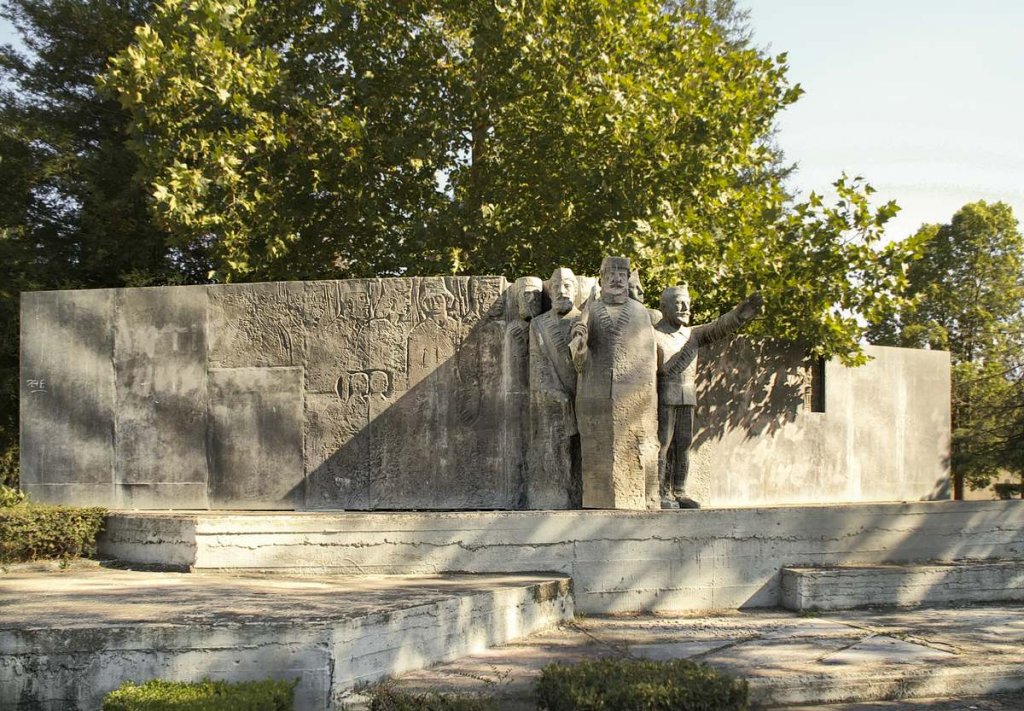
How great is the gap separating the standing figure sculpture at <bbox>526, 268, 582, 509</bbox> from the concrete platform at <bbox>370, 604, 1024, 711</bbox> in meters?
1.57

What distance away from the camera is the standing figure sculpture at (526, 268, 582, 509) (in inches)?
399

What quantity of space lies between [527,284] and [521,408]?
1.23 m

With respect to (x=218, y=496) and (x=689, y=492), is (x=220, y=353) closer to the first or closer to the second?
(x=218, y=496)

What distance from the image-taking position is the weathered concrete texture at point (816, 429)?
12555 millimetres

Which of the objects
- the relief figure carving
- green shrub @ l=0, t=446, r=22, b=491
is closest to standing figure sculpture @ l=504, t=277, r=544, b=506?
the relief figure carving

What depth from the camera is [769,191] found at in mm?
15969

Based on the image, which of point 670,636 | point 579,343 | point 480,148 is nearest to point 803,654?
point 670,636

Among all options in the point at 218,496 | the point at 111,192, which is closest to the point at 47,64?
the point at 111,192

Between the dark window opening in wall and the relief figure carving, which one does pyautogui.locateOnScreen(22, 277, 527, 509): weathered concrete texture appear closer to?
the relief figure carving

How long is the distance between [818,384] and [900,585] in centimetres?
435

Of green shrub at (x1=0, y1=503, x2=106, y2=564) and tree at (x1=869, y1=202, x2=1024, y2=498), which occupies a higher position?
tree at (x1=869, y1=202, x2=1024, y2=498)

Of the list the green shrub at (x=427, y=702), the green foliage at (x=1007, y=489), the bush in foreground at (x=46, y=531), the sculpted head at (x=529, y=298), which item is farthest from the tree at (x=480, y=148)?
the green foliage at (x=1007, y=489)

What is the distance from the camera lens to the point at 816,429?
13.5 m

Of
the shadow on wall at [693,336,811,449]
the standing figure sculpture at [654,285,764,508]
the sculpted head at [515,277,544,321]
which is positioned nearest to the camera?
the standing figure sculpture at [654,285,764,508]
